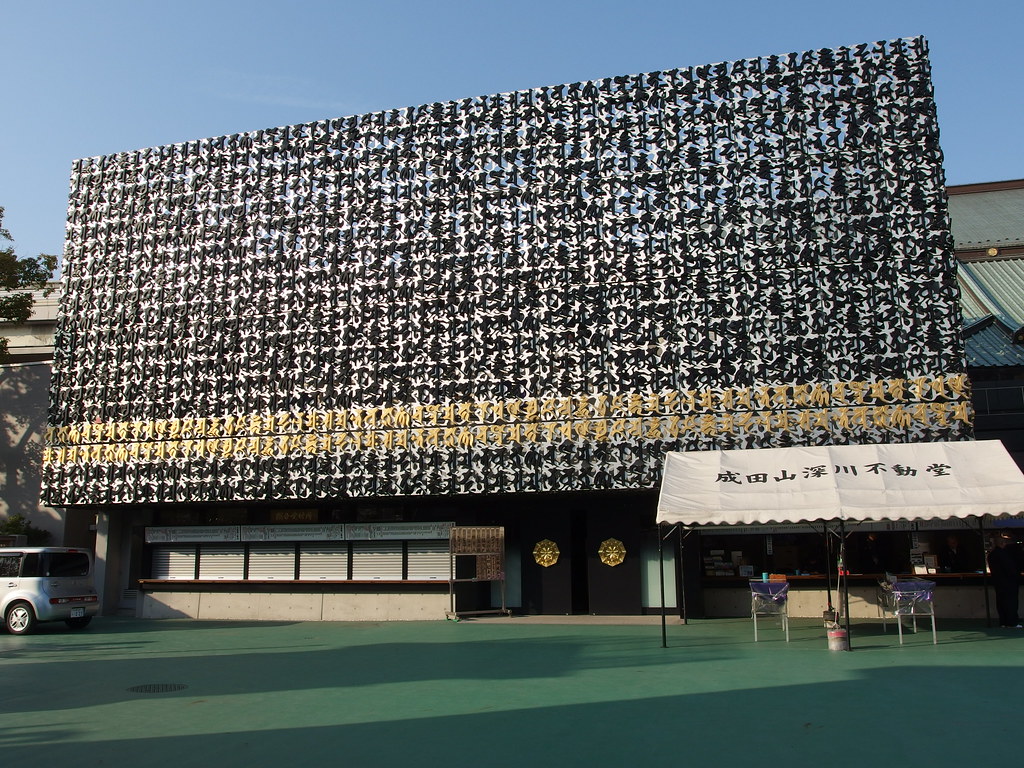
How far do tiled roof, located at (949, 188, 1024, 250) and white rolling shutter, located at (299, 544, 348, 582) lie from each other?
25.6 metres

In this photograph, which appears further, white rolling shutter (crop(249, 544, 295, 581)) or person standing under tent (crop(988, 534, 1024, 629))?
white rolling shutter (crop(249, 544, 295, 581))

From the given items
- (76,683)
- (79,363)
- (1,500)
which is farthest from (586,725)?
(1,500)

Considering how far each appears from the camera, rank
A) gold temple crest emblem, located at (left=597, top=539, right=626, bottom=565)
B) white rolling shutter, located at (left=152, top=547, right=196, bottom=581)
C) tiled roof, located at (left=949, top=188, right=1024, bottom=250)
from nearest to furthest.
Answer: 1. gold temple crest emblem, located at (left=597, top=539, right=626, bottom=565)
2. white rolling shutter, located at (left=152, top=547, right=196, bottom=581)
3. tiled roof, located at (left=949, top=188, right=1024, bottom=250)

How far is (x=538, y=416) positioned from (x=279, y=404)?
7418 millimetres

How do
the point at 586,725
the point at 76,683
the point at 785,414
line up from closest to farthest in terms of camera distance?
the point at 586,725, the point at 76,683, the point at 785,414

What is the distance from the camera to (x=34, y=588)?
2225 centimetres

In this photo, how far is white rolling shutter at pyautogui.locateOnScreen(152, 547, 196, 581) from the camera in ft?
89.9

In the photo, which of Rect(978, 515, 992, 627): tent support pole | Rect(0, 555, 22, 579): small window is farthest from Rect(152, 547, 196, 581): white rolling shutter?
Rect(978, 515, 992, 627): tent support pole

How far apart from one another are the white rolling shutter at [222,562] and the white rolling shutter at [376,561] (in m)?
3.74

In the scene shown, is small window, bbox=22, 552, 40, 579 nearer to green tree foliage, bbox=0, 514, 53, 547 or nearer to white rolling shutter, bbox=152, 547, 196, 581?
white rolling shutter, bbox=152, 547, 196, 581

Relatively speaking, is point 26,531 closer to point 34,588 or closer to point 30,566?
point 30,566

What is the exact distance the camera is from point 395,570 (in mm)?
25172

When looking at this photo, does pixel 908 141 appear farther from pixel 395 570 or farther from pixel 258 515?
pixel 258 515

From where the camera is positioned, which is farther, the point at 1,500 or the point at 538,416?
the point at 1,500
